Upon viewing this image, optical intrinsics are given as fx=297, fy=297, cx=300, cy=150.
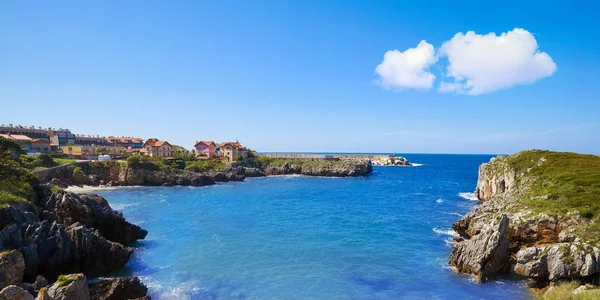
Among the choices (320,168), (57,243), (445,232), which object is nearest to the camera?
(57,243)

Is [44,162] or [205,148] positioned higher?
[205,148]

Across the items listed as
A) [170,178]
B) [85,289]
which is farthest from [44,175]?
[85,289]

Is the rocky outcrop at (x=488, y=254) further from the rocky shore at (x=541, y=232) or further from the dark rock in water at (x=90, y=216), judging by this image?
the dark rock in water at (x=90, y=216)

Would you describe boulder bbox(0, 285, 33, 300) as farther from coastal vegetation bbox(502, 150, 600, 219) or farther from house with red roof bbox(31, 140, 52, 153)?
house with red roof bbox(31, 140, 52, 153)

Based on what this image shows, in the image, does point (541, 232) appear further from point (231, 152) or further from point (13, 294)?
point (231, 152)

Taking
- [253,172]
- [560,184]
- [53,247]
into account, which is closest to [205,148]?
[253,172]

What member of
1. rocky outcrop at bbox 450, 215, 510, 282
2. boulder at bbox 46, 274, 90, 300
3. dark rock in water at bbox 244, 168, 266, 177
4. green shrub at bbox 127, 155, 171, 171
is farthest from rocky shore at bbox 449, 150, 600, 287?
dark rock in water at bbox 244, 168, 266, 177
